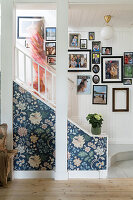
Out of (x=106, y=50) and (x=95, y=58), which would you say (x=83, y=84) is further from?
(x=106, y=50)

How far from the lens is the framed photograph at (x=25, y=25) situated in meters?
4.39

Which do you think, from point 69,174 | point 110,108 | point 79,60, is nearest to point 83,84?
point 79,60

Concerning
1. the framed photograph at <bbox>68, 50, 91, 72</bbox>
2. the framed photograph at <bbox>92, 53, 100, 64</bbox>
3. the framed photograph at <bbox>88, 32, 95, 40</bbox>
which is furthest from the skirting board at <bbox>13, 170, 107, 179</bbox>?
the framed photograph at <bbox>88, 32, 95, 40</bbox>

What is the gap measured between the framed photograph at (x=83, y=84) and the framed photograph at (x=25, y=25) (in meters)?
1.47

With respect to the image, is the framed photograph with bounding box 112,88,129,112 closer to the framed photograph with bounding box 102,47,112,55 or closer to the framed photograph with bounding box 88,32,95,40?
the framed photograph with bounding box 102,47,112,55

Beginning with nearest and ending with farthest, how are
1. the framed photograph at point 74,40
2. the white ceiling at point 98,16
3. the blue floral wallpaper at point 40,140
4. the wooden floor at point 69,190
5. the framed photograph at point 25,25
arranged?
the wooden floor at point 69,190 → the blue floral wallpaper at point 40,140 → the white ceiling at point 98,16 → the framed photograph at point 25,25 → the framed photograph at point 74,40

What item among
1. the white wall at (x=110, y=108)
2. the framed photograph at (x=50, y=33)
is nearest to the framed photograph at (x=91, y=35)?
the white wall at (x=110, y=108)

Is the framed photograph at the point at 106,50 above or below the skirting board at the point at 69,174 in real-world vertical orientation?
above

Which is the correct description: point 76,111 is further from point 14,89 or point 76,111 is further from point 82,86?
point 14,89

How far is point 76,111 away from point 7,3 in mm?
2520

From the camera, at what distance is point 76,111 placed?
4562mm

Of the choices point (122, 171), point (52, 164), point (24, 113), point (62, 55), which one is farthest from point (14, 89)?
point (122, 171)

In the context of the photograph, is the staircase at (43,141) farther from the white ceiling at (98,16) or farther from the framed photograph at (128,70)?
the framed photograph at (128,70)

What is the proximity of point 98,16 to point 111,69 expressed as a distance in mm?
1190
